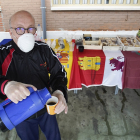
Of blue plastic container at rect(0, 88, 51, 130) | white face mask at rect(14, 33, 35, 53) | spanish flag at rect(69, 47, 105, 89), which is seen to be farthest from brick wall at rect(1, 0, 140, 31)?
blue plastic container at rect(0, 88, 51, 130)

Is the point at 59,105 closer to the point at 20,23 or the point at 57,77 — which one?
the point at 57,77

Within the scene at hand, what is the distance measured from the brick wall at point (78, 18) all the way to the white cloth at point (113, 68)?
124 cm

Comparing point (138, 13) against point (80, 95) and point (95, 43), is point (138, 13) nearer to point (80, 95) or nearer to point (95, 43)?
point (95, 43)

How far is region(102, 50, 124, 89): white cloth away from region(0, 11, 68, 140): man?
4.30ft

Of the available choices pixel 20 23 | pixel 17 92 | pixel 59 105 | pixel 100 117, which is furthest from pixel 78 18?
pixel 17 92

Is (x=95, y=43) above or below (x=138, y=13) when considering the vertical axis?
below

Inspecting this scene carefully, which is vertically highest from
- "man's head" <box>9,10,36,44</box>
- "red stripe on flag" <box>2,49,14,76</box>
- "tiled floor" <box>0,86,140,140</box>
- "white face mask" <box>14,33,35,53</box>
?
"man's head" <box>9,10,36,44</box>

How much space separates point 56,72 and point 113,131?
1.40 meters

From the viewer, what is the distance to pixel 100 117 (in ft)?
7.84

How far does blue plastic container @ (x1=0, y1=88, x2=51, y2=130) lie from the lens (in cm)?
95

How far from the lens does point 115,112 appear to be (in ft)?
8.14

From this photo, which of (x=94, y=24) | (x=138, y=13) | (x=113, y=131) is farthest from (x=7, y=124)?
(x=138, y=13)

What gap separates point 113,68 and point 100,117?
2.79ft

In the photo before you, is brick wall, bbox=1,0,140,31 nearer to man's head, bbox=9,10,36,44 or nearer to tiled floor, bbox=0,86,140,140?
tiled floor, bbox=0,86,140,140
